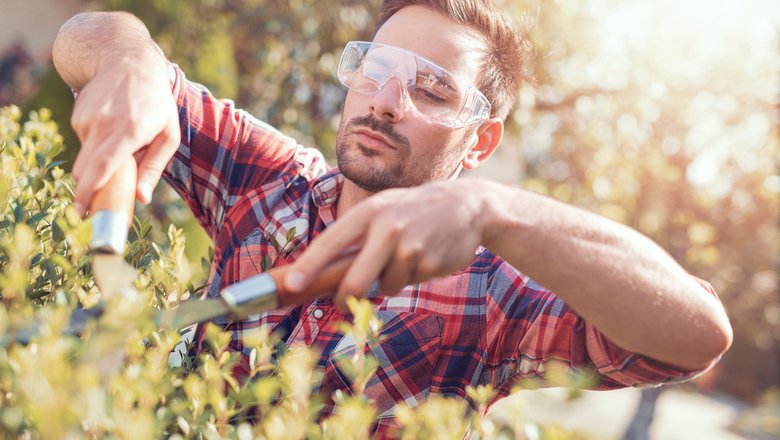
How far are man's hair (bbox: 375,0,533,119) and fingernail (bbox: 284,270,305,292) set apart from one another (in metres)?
2.12

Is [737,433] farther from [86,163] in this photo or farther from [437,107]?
[86,163]

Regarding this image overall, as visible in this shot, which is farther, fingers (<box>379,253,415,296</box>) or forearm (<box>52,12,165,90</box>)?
forearm (<box>52,12,165,90</box>)

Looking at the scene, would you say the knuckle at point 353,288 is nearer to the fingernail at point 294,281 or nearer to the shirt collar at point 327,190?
the fingernail at point 294,281

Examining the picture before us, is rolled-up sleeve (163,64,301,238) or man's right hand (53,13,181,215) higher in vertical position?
man's right hand (53,13,181,215)

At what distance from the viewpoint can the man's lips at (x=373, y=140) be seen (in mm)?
2789

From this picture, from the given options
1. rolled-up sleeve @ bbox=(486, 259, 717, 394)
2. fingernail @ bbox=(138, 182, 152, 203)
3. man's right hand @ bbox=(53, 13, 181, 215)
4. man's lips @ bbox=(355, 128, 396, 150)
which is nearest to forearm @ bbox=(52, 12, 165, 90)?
man's right hand @ bbox=(53, 13, 181, 215)

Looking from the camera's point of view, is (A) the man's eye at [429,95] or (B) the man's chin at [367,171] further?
(A) the man's eye at [429,95]

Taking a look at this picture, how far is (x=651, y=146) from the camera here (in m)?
9.97

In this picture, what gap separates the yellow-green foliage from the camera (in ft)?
2.89

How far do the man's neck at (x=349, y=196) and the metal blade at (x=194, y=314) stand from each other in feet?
5.22

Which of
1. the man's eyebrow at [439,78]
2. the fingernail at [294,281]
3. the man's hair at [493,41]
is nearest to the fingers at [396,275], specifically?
the fingernail at [294,281]

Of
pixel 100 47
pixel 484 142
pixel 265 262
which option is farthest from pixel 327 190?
pixel 265 262

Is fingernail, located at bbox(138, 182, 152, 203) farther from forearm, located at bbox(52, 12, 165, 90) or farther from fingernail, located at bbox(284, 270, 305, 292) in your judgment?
fingernail, located at bbox(284, 270, 305, 292)

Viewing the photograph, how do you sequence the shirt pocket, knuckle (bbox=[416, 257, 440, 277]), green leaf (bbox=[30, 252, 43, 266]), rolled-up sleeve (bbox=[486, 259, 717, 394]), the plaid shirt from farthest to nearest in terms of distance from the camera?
the shirt pocket → the plaid shirt → rolled-up sleeve (bbox=[486, 259, 717, 394]) → green leaf (bbox=[30, 252, 43, 266]) → knuckle (bbox=[416, 257, 440, 277])
